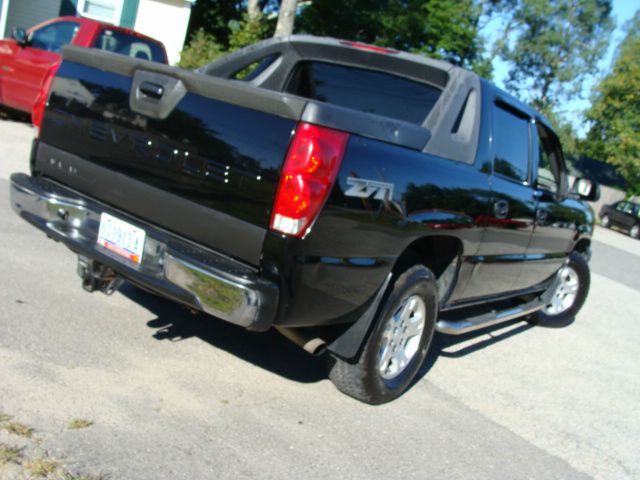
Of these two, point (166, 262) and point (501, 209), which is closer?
point (166, 262)

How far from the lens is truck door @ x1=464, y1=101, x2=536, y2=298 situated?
4848 mm

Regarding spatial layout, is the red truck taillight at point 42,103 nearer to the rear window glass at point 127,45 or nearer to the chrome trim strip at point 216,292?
the chrome trim strip at point 216,292

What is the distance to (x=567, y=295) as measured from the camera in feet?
24.6

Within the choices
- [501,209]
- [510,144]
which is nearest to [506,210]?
[501,209]

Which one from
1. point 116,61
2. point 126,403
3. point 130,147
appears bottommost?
point 126,403

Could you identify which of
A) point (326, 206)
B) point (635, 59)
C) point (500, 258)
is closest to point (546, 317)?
point (500, 258)

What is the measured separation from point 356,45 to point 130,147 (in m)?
1.96

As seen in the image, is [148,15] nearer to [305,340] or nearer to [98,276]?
[98,276]

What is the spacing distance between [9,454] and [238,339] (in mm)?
2092

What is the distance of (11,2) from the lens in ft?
66.8

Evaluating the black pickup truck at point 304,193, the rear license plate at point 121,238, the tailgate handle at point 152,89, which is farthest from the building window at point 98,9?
the rear license plate at point 121,238

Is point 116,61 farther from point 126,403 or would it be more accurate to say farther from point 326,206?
point 126,403

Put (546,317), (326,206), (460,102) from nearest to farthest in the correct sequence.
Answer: (326,206) < (460,102) < (546,317)

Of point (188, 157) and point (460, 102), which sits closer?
point (188, 157)
